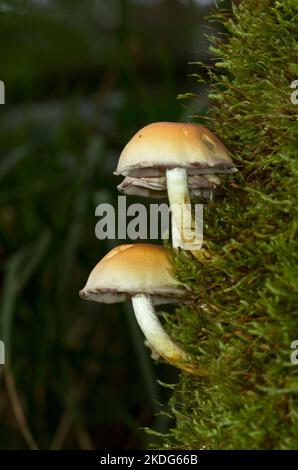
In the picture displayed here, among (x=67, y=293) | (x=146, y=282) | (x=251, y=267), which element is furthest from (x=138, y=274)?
(x=67, y=293)

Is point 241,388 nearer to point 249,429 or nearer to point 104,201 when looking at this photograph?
point 249,429

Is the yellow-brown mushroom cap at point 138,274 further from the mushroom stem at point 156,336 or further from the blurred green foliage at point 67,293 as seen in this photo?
the blurred green foliage at point 67,293

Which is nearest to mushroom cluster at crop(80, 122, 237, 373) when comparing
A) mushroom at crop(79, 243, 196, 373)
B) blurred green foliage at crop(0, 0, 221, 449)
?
mushroom at crop(79, 243, 196, 373)

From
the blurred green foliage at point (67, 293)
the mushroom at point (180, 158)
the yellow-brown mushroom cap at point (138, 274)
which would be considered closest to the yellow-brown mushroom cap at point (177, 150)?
the mushroom at point (180, 158)

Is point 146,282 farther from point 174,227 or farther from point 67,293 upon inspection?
point 67,293

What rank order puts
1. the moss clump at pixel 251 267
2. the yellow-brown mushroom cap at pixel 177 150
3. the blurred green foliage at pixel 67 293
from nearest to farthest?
the moss clump at pixel 251 267 < the yellow-brown mushroom cap at pixel 177 150 < the blurred green foliage at pixel 67 293

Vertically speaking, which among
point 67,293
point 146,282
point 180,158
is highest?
point 180,158

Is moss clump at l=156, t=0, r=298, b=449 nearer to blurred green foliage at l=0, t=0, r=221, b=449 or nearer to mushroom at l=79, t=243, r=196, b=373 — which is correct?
mushroom at l=79, t=243, r=196, b=373

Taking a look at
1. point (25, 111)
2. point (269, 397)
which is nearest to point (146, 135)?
point (269, 397)
